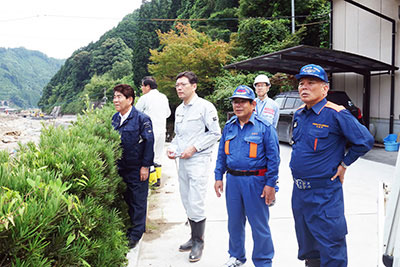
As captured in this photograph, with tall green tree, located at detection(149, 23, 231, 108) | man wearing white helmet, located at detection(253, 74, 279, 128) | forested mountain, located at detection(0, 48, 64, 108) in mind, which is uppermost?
forested mountain, located at detection(0, 48, 64, 108)

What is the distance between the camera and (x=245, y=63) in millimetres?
11484

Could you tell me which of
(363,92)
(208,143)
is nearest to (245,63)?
(363,92)

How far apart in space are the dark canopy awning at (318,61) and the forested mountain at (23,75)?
141936 mm

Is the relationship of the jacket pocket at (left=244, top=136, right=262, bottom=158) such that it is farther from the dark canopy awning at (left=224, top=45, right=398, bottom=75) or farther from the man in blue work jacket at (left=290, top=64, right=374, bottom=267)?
the dark canopy awning at (left=224, top=45, right=398, bottom=75)

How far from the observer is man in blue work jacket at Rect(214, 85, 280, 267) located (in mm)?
2998

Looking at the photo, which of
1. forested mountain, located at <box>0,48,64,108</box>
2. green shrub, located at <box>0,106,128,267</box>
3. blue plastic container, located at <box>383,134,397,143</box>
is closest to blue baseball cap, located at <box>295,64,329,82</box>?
green shrub, located at <box>0,106,128,267</box>

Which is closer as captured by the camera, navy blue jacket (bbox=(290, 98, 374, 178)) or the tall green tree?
navy blue jacket (bbox=(290, 98, 374, 178))

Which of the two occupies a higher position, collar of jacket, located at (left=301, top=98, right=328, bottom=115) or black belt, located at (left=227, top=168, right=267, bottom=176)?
collar of jacket, located at (left=301, top=98, right=328, bottom=115)

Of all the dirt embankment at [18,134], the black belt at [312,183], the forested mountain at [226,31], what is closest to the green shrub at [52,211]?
the dirt embankment at [18,134]

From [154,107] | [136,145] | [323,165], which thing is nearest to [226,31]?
[154,107]

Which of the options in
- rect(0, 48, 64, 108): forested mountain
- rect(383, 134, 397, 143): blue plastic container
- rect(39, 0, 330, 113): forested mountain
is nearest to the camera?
rect(383, 134, 397, 143): blue plastic container

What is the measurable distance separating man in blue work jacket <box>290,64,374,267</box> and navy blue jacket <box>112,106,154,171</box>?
1607mm

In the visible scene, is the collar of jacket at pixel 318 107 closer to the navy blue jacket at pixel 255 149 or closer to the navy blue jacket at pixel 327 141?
the navy blue jacket at pixel 327 141

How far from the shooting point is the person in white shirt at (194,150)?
3.55 meters
